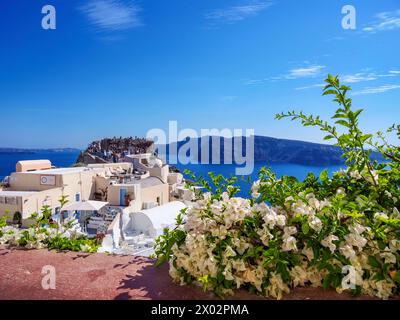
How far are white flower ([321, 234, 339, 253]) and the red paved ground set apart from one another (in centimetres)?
33

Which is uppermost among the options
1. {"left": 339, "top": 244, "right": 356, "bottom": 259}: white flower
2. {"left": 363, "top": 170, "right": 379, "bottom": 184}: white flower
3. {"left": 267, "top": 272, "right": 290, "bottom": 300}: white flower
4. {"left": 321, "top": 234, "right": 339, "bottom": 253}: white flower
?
{"left": 363, "top": 170, "right": 379, "bottom": 184}: white flower

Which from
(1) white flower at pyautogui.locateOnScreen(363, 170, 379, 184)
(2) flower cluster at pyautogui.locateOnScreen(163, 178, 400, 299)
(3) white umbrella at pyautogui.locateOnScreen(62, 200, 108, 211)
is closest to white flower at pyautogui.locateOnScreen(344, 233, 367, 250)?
(2) flower cluster at pyautogui.locateOnScreen(163, 178, 400, 299)

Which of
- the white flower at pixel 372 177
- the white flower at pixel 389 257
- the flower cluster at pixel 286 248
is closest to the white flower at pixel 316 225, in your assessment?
the flower cluster at pixel 286 248

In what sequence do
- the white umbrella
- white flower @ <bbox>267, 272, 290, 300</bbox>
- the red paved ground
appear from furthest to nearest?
1. the white umbrella
2. the red paved ground
3. white flower @ <bbox>267, 272, 290, 300</bbox>

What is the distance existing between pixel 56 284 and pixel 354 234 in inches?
75.3

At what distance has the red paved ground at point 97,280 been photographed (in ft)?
6.63

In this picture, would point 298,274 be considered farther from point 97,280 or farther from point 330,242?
point 97,280

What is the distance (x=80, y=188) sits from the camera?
2462 centimetres

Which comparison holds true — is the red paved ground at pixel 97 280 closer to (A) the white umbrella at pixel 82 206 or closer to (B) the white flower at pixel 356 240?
(B) the white flower at pixel 356 240

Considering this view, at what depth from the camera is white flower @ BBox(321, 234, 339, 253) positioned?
5.90 ft

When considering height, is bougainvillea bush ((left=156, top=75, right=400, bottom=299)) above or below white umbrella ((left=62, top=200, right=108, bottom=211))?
above

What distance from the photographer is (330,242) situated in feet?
6.00

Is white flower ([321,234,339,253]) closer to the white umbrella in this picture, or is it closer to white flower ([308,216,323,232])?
white flower ([308,216,323,232])

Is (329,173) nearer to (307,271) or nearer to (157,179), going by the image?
(307,271)
